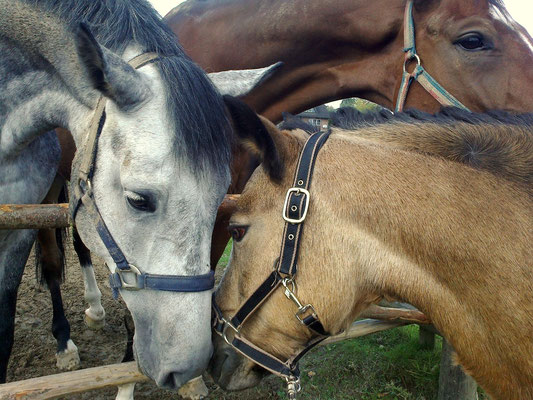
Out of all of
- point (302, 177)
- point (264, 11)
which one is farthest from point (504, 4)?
point (302, 177)

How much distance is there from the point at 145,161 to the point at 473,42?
2092 millimetres

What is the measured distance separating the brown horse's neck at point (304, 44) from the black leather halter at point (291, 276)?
1.38 m

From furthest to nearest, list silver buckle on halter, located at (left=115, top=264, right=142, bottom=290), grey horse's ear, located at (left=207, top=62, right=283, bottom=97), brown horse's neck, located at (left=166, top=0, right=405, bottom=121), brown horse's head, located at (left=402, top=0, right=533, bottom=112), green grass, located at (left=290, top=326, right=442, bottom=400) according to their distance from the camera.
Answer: green grass, located at (left=290, top=326, right=442, bottom=400) → brown horse's neck, located at (left=166, top=0, right=405, bottom=121) → brown horse's head, located at (left=402, top=0, right=533, bottom=112) → grey horse's ear, located at (left=207, top=62, right=283, bottom=97) → silver buckle on halter, located at (left=115, top=264, right=142, bottom=290)

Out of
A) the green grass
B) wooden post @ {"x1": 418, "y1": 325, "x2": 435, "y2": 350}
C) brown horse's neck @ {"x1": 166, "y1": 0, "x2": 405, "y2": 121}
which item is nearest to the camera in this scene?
brown horse's neck @ {"x1": 166, "y1": 0, "x2": 405, "y2": 121}

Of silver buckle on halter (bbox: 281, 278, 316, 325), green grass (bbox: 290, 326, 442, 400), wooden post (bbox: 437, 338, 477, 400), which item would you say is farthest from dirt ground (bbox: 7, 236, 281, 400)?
silver buckle on halter (bbox: 281, 278, 316, 325)

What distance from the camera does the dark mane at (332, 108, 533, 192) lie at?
1.54 m

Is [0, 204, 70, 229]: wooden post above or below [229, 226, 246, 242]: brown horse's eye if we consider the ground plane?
below

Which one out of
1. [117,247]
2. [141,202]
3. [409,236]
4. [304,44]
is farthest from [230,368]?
[304,44]

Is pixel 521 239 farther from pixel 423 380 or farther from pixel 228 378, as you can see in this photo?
pixel 423 380

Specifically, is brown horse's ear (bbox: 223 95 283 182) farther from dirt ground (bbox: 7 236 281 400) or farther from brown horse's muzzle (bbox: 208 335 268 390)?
dirt ground (bbox: 7 236 281 400)

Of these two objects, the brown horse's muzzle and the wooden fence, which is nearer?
the wooden fence

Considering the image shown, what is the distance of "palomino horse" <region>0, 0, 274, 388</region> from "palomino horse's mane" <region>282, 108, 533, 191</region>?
0.70 meters

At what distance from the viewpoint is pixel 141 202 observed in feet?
5.32

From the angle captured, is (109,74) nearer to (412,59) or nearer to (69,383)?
(69,383)
